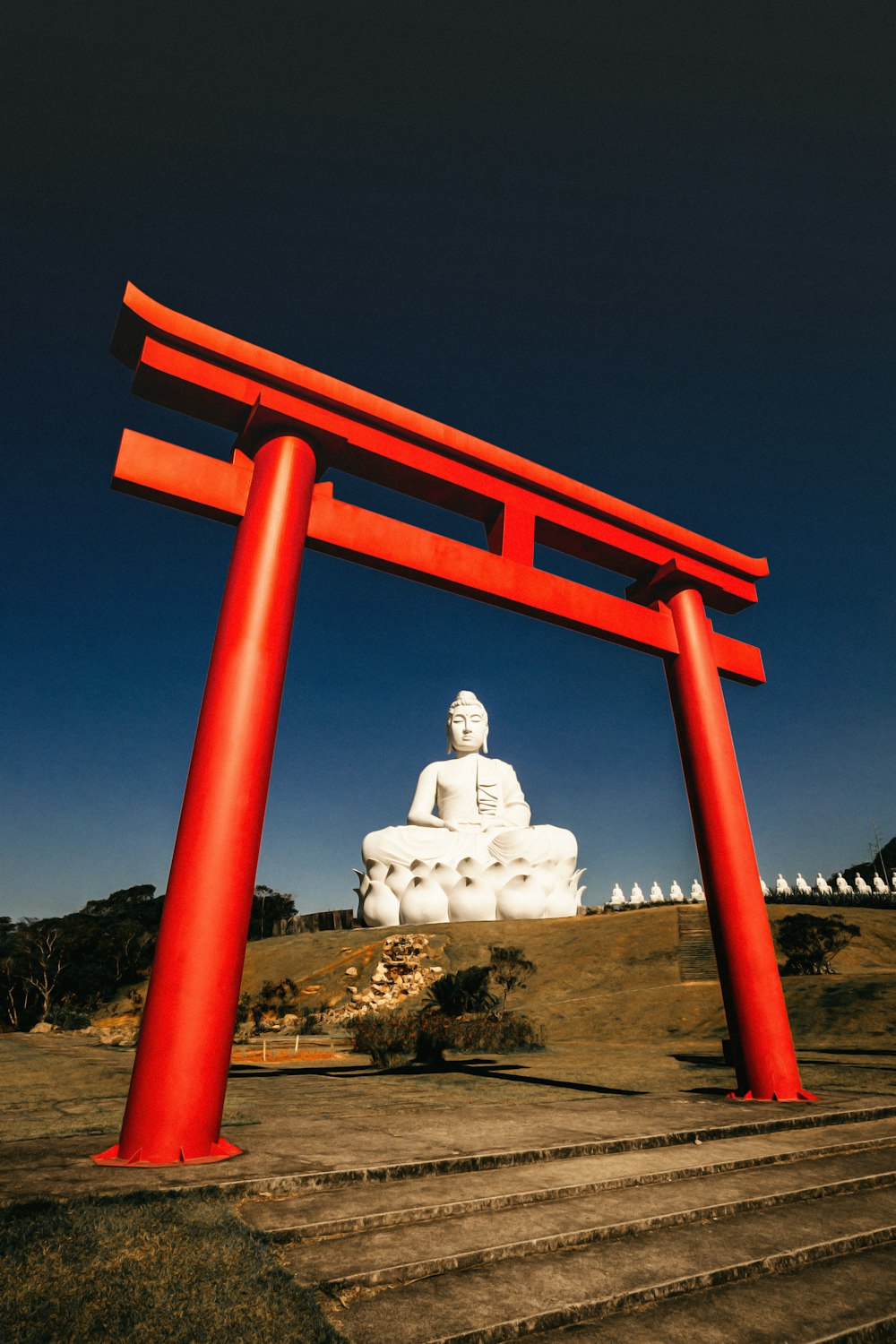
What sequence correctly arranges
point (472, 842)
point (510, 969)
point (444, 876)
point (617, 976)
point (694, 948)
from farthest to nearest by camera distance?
point (472, 842), point (444, 876), point (694, 948), point (617, 976), point (510, 969)

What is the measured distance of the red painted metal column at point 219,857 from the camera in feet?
9.05

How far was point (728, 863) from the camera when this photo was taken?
4797 millimetres

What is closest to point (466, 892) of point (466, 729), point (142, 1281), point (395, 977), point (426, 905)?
point (426, 905)

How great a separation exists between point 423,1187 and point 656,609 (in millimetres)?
4393

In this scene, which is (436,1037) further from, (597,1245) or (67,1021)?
(67,1021)

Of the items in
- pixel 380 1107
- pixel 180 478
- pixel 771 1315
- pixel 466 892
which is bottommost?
pixel 771 1315

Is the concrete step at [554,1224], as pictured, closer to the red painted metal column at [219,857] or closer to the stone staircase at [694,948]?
the red painted metal column at [219,857]

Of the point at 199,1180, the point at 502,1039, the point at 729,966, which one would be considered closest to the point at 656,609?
the point at 729,966

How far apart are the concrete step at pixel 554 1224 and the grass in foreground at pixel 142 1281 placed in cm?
17

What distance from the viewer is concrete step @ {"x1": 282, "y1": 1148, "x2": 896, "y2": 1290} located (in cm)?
186

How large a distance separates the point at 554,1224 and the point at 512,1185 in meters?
0.32

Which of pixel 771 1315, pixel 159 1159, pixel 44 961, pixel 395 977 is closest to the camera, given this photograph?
pixel 771 1315

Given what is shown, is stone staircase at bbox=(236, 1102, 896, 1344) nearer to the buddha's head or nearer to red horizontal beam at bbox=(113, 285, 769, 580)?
red horizontal beam at bbox=(113, 285, 769, 580)

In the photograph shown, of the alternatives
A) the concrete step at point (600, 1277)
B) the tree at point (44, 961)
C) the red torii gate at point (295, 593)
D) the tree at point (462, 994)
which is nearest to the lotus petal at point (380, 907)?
the tree at point (44, 961)
